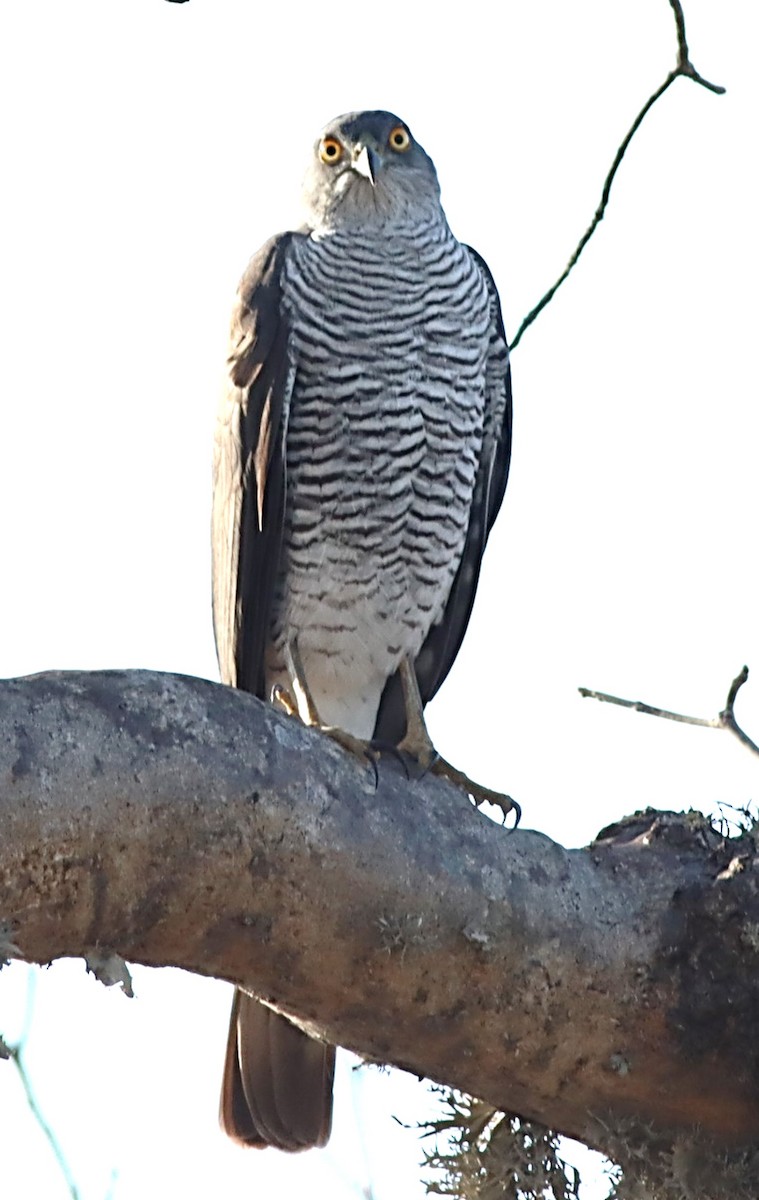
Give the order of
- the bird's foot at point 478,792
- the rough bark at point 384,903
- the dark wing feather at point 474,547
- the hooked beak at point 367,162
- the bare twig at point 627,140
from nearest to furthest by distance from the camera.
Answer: the rough bark at point 384,903 → the bare twig at point 627,140 → the bird's foot at point 478,792 → the dark wing feather at point 474,547 → the hooked beak at point 367,162

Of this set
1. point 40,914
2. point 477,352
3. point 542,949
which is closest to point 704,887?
point 542,949

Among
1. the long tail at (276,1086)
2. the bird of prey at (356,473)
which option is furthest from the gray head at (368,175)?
the long tail at (276,1086)

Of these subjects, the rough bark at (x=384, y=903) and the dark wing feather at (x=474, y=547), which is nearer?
the rough bark at (x=384, y=903)

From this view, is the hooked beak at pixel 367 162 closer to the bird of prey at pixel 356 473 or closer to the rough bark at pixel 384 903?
the bird of prey at pixel 356 473

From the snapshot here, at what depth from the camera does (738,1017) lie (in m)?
3.16

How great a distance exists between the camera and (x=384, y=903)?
2.99m

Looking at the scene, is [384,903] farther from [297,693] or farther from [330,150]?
[330,150]

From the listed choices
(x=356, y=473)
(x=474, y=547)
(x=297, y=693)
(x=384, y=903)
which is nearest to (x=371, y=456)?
(x=356, y=473)

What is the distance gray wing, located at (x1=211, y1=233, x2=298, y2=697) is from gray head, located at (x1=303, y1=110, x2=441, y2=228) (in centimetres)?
46

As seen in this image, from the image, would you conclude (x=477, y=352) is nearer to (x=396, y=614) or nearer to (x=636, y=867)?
(x=396, y=614)

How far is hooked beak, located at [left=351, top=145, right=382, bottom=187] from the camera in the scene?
5.27 meters

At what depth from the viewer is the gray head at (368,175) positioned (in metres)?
5.32

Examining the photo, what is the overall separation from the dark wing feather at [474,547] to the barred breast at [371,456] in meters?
0.08

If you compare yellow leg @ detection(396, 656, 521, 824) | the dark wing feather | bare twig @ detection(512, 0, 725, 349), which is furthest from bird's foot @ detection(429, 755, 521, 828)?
bare twig @ detection(512, 0, 725, 349)
